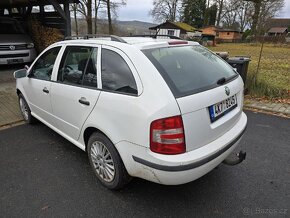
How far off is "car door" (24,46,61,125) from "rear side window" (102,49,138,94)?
3.75ft

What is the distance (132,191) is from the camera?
288cm

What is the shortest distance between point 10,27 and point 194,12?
5198cm

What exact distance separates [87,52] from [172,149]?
158cm

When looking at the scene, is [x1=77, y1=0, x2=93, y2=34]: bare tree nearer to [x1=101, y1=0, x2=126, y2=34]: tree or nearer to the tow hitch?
[x1=101, y1=0, x2=126, y2=34]: tree

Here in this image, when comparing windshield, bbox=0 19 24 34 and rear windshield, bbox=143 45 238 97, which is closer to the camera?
rear windshield, bbox=143 45 238 97

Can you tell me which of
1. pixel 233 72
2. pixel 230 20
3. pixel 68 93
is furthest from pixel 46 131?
pixel 230 20

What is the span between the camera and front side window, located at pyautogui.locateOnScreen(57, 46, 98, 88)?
287 cm

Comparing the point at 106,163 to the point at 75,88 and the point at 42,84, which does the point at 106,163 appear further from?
the point at 42,84

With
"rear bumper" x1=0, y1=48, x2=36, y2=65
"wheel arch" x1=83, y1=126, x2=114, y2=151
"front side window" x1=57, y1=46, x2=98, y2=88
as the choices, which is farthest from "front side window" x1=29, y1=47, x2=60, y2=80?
"rear bumper" x1=0, y1=48, x2=36, y2=65

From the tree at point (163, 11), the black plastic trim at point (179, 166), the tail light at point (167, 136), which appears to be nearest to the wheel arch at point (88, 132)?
the black plastic trim at point (179, 166)

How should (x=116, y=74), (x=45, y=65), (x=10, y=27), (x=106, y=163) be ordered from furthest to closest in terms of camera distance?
1. (x=10, y=27)
2. (x=45, y=65)
3. (x=106, y=163)
4. (x=116, y=74)

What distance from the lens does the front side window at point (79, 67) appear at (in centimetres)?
287

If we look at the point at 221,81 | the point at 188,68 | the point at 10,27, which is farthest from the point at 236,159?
the point at 10,27

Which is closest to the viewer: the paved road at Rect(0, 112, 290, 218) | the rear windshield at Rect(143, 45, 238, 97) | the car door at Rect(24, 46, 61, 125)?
the rear windshield at Rect(143, 45, 238, 97)
